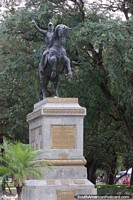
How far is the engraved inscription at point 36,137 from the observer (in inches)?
782

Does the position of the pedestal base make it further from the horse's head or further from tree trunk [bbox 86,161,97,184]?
tree trunk [bbox 86,161,97,184]

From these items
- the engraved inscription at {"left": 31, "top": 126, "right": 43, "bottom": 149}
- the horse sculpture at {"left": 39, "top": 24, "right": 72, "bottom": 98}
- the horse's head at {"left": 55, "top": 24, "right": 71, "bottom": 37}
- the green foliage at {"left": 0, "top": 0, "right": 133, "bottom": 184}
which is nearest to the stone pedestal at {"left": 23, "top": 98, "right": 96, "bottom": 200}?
the engraved inscription at {"left": 31, "top": 126, "right": 43, "bottom": 149}

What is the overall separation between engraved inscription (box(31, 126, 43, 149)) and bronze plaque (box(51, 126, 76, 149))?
66cm

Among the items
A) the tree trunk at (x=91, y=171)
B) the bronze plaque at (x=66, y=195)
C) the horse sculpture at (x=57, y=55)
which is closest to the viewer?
the bronze plaque at (x=66, y=195)

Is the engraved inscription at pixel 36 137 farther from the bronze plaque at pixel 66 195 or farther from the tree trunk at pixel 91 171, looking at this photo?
the tree trunk at pixel 91 171

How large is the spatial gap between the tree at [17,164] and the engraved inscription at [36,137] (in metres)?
3.86

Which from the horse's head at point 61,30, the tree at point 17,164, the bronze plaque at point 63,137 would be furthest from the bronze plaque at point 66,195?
the horse's head at point 61,30

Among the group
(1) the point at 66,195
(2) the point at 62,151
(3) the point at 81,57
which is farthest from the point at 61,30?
(3) the point at 81,57

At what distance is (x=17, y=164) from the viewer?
50.5 ft

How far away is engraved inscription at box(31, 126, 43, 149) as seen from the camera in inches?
782

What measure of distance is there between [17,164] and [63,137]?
4.10 meters

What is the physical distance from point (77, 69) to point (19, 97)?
273 inches

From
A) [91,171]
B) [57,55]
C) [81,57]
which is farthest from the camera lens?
[91,171]

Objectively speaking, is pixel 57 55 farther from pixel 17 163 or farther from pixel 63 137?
pixel 17 163
